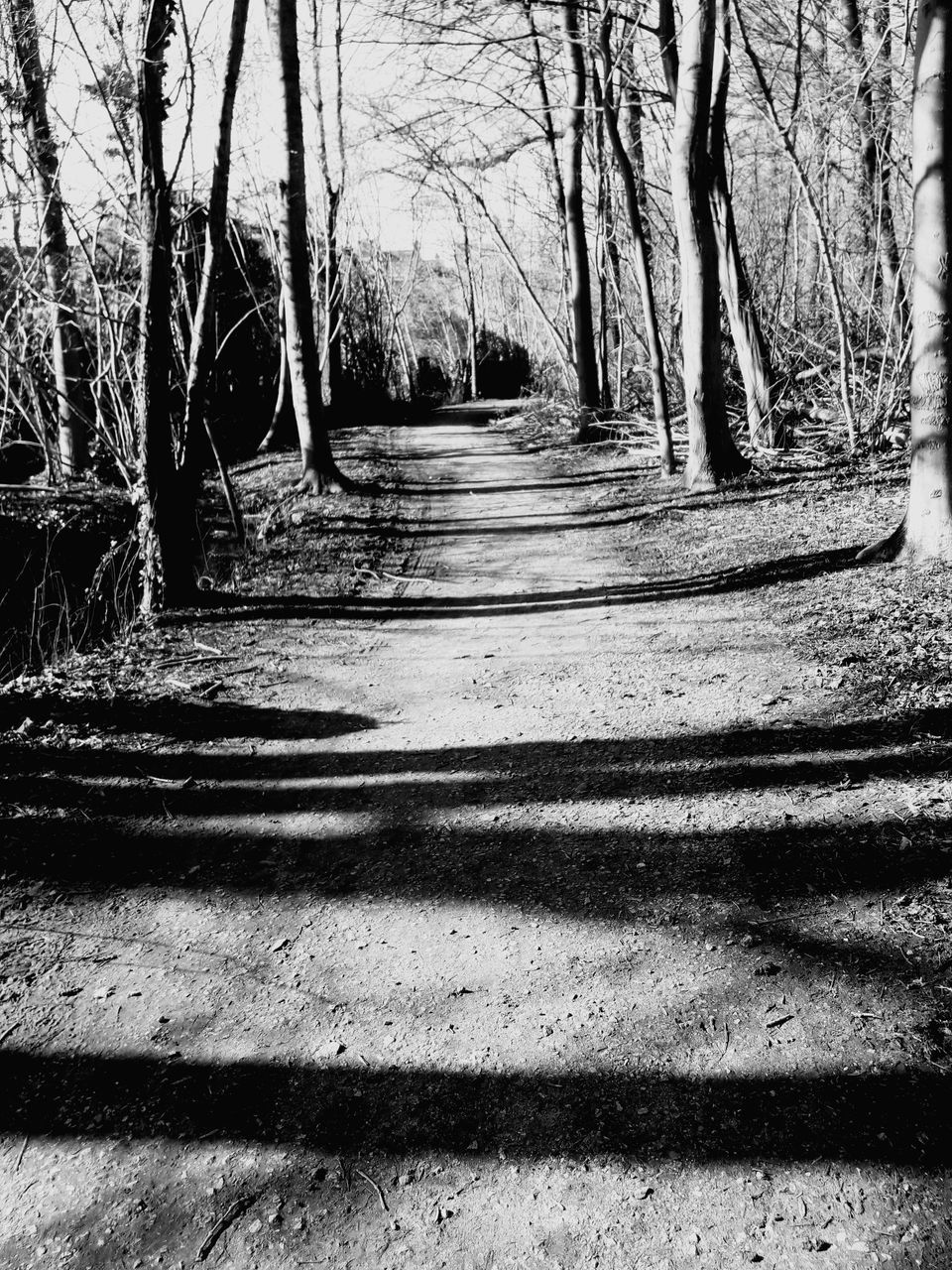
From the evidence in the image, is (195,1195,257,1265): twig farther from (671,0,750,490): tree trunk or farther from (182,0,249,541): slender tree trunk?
(671,0,750,490): tree trunk

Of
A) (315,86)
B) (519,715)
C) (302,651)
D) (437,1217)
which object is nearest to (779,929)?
(437,1217)

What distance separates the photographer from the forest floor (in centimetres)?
185

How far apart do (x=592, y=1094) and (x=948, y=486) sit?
4.64 meters

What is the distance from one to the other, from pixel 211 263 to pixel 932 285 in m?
5.72

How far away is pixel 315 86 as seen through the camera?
20.1 metres

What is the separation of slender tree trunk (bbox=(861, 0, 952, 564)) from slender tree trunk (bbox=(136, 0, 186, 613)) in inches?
199

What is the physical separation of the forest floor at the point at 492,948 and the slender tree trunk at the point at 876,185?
21.8 feet

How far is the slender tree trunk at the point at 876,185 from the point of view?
32.9ft

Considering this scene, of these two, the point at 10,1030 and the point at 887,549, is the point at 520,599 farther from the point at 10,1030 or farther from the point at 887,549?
the point at 10,1030

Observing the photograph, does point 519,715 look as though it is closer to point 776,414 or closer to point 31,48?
point 31,48

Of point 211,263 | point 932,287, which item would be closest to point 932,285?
point 932,287

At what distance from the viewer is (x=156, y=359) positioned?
6176 mm

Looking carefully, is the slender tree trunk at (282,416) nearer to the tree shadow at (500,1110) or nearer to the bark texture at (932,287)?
the bark texture at (932,287)

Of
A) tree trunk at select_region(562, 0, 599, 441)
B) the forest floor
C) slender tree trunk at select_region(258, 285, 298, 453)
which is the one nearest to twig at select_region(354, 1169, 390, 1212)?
the forest floor
